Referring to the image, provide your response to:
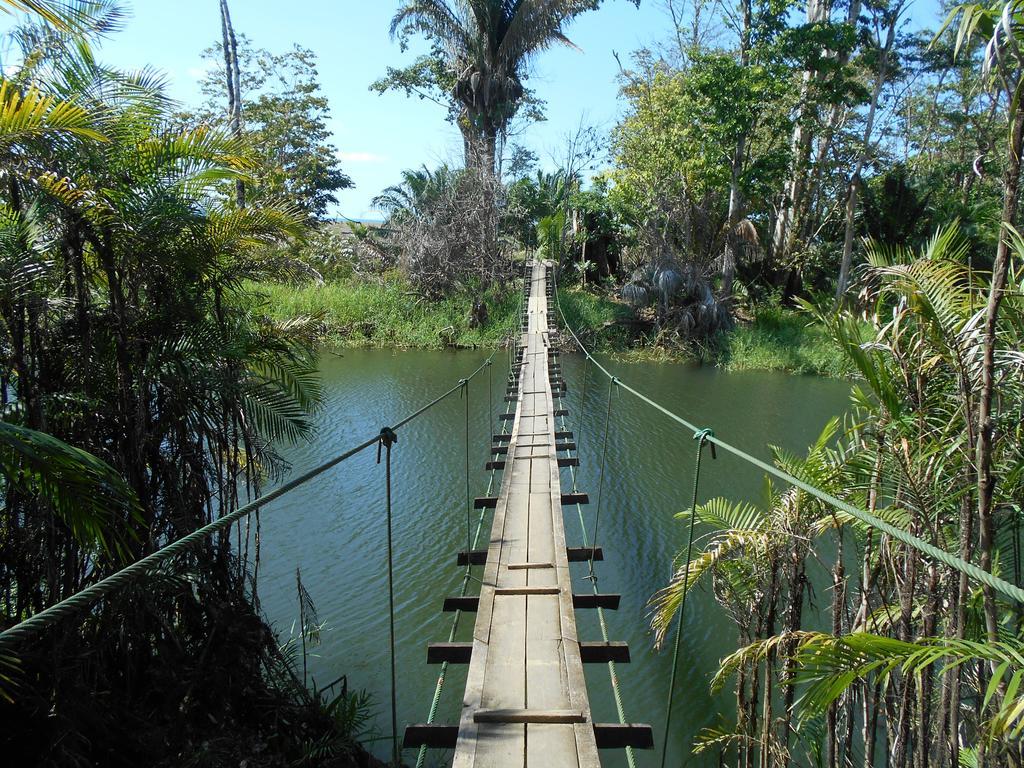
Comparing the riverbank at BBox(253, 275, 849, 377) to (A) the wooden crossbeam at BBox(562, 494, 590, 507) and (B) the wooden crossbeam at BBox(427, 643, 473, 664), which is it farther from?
(B) the wooden crossbeam at BBox(427, 643, 473, 664)

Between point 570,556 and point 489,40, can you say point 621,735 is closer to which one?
point 570,556

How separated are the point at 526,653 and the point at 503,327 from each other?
12.2 metres

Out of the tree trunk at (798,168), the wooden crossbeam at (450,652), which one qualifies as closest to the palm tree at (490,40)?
the tree trunk at (798,168)

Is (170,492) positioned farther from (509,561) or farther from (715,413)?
(715,413)

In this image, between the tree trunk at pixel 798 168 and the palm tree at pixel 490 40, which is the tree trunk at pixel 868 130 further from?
the palm tree at pixel 490 40

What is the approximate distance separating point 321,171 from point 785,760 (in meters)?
20.6

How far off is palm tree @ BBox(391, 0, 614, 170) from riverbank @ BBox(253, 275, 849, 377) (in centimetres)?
333

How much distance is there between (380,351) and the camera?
46.8 ft

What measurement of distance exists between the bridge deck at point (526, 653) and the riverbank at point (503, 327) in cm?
954

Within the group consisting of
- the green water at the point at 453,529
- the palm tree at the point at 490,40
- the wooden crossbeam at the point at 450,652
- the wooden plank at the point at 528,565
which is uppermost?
the palm tree at the point at 490,40

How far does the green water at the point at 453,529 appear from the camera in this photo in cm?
415

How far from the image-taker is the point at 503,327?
14703 mm

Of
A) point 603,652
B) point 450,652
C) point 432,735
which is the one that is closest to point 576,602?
point 603,652

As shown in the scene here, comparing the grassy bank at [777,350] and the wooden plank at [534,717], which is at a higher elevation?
the grassy bank at [777,350]
